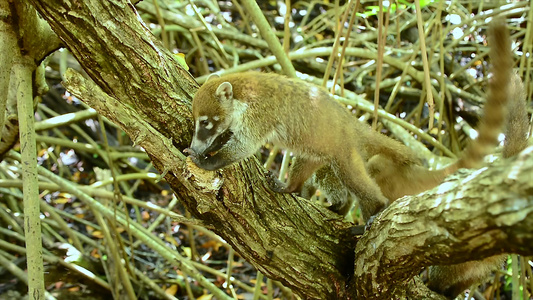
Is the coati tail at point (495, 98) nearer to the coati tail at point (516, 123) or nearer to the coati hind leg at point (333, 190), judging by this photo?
the coati tail at point (516, 123)

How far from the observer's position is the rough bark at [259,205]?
4.91ft

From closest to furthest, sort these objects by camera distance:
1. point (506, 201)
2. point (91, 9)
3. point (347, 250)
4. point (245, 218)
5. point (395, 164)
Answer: point (506, 201) → point (91, 9) → point (245, 218) → point (347, 250) → point (395, 164)

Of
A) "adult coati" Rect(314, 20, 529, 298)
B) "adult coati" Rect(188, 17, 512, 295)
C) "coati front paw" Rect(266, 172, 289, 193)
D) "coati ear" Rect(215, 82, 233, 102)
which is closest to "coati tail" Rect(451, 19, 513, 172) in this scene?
"adult coati" Rect(314, 20, 529, 298)

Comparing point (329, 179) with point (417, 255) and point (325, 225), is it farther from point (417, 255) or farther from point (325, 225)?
point (417, 255)

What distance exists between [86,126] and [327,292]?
4.34m

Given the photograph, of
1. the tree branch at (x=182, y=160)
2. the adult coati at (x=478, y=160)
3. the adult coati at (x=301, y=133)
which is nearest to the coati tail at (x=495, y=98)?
the adult coati at (x=478, y=160)

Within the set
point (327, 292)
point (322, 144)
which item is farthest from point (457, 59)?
point (327, 292)

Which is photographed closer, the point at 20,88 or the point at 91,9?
the point at 91,9

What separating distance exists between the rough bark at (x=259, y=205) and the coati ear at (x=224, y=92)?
Answer: 0.51ft

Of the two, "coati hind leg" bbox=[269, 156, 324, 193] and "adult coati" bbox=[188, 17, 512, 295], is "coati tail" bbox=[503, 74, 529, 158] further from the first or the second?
"coati hind leg" bbox=[269, 156, 324, 193]

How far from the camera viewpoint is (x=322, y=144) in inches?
103

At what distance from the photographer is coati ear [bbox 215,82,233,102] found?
251 cm

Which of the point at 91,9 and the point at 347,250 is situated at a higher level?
the point at 91,9

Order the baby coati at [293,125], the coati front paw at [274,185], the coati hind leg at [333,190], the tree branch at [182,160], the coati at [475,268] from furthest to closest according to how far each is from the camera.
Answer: the coati hind leg at [333,190], the baby coati at [293,125], the coati front paw at [274,185], the coati at [475,268], the tree branch at [182,160]
